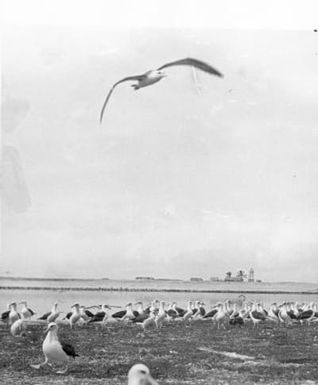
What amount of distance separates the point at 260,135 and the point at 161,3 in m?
0.76

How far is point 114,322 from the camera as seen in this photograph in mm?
3229

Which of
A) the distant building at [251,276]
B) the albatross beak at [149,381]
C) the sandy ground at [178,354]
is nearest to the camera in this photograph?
the albatross beak at [149,381]

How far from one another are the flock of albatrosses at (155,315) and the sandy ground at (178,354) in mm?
28

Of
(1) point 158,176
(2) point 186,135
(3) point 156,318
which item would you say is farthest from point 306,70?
(3) point 156,318

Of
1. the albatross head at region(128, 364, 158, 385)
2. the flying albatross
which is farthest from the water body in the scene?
the flying albatross

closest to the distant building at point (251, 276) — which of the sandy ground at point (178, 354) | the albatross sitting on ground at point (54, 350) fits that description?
the sandy ground at point (178, 354)

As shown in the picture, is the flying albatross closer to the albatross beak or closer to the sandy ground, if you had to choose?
the sandy ground

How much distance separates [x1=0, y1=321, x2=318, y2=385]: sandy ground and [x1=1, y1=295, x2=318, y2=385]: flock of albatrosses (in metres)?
0.03

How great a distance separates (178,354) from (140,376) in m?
0.26

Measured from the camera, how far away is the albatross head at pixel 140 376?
2977 mm

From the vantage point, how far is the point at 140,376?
2996mm

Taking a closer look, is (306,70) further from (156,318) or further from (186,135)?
(156,318)

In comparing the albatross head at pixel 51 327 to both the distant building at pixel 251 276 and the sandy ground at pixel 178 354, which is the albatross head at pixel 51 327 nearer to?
the sandy ground at pixel 178 354

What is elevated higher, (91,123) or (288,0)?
(288,0)
